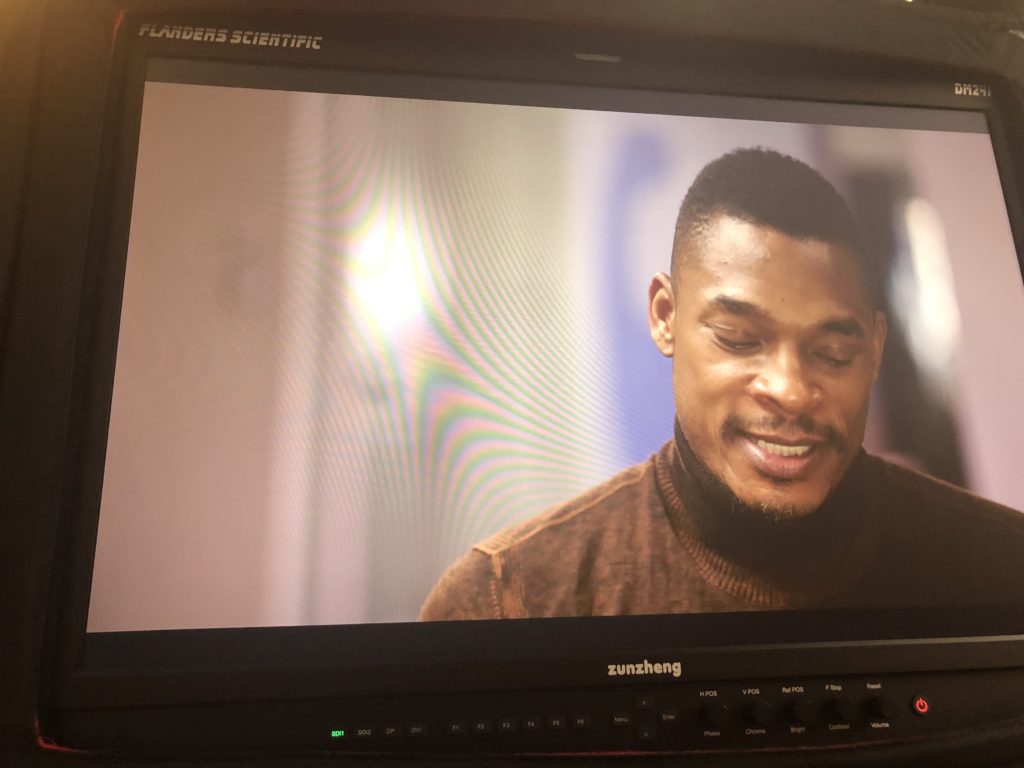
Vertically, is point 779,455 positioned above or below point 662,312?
below

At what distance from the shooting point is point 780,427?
864 mm

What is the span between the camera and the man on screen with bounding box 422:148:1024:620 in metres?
0.80

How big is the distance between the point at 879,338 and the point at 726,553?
0.33 metres

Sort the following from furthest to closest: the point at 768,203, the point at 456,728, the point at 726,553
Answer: the point at 768,203, the point at 726,553, the point at 456,728

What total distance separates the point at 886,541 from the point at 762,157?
49 centimetres

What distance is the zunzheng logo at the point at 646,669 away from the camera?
0.76m

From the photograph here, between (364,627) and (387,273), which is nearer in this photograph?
(364,627)

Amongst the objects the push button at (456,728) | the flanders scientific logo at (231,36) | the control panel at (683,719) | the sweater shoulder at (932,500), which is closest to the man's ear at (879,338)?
the sweater shoulder at (932,500)

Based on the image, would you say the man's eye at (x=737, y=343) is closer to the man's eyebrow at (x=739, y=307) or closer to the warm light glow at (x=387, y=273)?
the man's eyebrow at (x=739, y=307)

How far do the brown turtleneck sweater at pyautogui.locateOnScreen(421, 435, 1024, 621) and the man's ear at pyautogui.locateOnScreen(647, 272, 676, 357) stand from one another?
12 cm

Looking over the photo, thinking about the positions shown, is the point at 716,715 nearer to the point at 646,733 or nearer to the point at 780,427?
the point at 646,733

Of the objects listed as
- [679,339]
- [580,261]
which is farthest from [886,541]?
[580,261]

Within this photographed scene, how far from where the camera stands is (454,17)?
93 centimetres

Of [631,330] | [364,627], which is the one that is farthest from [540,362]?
[364,627]
